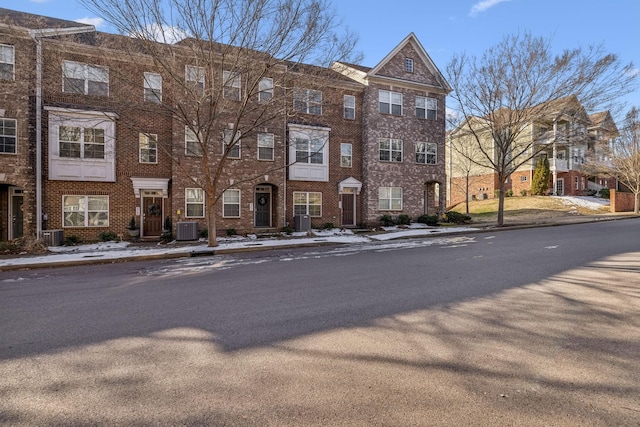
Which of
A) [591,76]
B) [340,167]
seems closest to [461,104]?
[591,76]

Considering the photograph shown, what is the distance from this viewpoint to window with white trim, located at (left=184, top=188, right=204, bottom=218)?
62.8 ft

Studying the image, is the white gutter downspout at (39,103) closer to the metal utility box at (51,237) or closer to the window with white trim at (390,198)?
the metal utility box at (51,237)

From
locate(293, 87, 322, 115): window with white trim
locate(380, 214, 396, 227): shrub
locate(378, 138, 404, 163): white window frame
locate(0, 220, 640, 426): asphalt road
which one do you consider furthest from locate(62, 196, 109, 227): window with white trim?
locate(378, 138, 404, 163): white window frame

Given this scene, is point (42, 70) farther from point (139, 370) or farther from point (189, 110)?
point (139, 370)

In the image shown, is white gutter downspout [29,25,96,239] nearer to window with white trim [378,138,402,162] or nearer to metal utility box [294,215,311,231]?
metal utility box [294,215,311,231]

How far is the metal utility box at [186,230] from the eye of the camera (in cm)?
1741

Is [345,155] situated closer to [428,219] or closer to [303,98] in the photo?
[428,219]

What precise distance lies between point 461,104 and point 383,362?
2240cm

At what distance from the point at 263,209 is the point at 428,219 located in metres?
11.4

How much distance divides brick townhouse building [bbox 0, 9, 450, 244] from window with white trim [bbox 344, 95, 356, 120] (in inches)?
3.0

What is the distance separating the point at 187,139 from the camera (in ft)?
62.5

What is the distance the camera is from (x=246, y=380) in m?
3.52

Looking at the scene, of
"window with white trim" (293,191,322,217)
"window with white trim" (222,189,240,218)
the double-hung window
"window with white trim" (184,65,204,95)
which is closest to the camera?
"window with white trim" (184,65,204,95)

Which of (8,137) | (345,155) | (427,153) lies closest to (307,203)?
(345,155)
